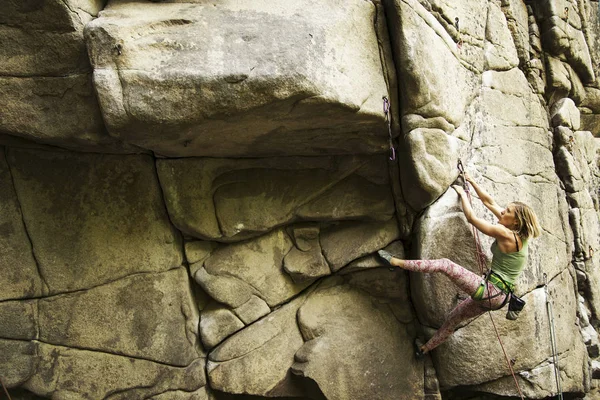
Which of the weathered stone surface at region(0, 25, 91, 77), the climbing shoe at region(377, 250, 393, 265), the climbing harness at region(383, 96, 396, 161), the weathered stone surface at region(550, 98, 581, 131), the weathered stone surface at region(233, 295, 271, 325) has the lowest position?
the weathered stone surface at region(233, 295, 271, 325)

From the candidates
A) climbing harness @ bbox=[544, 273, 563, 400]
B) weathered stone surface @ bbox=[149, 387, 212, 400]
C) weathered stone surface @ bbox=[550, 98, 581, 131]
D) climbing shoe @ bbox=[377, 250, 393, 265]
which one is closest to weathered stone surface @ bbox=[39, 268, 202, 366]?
weathered stone surface @ bbox=[149, 387, 212, 400]

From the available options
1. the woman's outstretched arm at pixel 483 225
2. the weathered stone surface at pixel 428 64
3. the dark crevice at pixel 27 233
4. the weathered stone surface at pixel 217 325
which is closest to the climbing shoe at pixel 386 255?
the woman's outstretched arm at pixel 483 225

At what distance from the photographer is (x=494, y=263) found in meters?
3.45

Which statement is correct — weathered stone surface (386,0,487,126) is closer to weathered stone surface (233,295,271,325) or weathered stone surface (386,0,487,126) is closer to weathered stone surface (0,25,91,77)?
weathered stone surface (233,295,271,325)

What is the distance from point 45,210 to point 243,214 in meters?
1.59

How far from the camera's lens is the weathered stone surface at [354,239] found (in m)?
4.12

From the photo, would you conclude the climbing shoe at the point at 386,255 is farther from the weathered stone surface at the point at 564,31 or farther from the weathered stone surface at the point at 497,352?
the weathered stone surface at the point at 564,31

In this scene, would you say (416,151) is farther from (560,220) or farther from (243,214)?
(560,220)

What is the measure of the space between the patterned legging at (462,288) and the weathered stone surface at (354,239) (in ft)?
1.51

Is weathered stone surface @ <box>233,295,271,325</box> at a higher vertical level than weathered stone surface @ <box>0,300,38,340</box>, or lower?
lower

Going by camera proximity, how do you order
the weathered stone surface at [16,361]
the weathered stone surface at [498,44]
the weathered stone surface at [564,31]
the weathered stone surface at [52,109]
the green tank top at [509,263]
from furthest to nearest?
the weathered stone surface at [564,31] → the weathered stone surface at [498,44] → the weathered stone surface at [16,361] → the green tank top at [509,263] → the weathered stone surface at [52,109]

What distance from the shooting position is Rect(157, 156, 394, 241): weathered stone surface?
394 centimetres

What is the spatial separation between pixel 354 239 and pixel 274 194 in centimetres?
81

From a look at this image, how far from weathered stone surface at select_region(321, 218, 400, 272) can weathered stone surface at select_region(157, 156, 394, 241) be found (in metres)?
0.10
